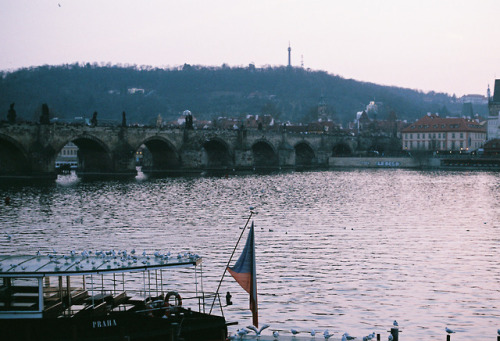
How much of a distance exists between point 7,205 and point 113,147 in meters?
45.5

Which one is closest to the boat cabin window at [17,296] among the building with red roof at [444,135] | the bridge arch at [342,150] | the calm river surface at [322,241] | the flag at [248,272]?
the flag at [248,272]

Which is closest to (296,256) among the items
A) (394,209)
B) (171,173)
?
(394,209)

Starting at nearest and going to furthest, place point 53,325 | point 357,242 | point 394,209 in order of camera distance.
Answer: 1. point 53,325
2. point 357,242
3. point 394,209

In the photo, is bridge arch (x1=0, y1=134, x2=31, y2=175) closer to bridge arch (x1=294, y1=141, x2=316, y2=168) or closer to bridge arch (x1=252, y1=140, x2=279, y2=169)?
bridge arch (x1=252, y1=140, x2=279, y2=169)

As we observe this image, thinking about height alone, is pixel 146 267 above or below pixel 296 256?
above

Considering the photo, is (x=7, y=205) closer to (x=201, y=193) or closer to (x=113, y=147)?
(x=201, y=193)

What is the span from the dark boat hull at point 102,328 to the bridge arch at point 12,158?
73.5 meters

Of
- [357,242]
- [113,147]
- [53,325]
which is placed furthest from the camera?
[113,147]

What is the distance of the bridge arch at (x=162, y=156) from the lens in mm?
113500

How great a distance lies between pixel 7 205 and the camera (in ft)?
185

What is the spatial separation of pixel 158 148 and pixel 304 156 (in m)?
47.5

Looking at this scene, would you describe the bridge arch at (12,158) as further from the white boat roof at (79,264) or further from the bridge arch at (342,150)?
the bridge arch at (342,150)

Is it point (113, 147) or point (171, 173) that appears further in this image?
point (171, 173)

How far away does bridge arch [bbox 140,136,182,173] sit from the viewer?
114m
